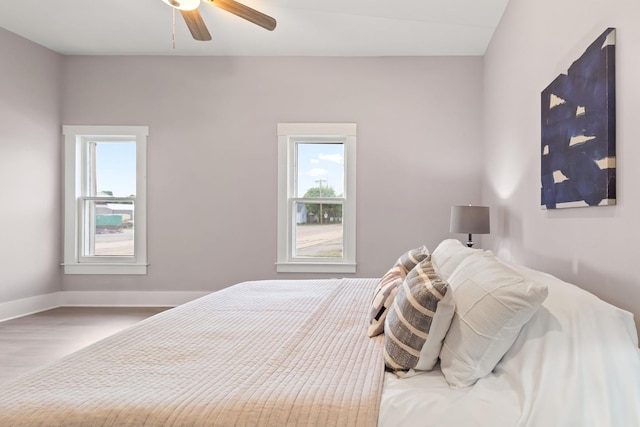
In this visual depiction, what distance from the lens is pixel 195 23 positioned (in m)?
2.86

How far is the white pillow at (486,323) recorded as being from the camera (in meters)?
1.25

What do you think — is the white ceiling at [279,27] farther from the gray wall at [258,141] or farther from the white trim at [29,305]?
the white trim at [29,305]

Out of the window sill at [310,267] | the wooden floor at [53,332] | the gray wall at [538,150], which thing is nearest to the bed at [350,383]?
Result: the gray wall at [538,150]

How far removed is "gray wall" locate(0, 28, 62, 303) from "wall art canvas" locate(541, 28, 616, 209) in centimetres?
472

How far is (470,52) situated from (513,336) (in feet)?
12.5

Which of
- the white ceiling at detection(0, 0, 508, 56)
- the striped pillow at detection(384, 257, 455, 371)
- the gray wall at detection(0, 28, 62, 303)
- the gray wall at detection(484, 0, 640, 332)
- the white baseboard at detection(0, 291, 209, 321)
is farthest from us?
the white baseboard at detection(0, 291, 209, 321)

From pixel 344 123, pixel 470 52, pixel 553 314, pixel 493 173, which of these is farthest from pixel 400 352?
pixel 470 52

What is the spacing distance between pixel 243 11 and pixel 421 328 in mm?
2341

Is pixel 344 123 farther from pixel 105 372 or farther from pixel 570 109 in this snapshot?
pixel 105 372

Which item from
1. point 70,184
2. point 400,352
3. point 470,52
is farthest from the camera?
point 70,184

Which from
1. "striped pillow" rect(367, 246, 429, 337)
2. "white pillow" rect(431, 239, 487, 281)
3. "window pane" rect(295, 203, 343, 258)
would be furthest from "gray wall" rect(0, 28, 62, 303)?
"white pillow" rect(431, 239, 487, 281)

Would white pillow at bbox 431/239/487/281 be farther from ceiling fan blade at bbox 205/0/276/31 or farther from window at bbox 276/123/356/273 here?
window at bbox 276/123/356/273

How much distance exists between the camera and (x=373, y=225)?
448 centimetres

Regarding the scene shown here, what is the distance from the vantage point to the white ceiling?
3.49 meters
